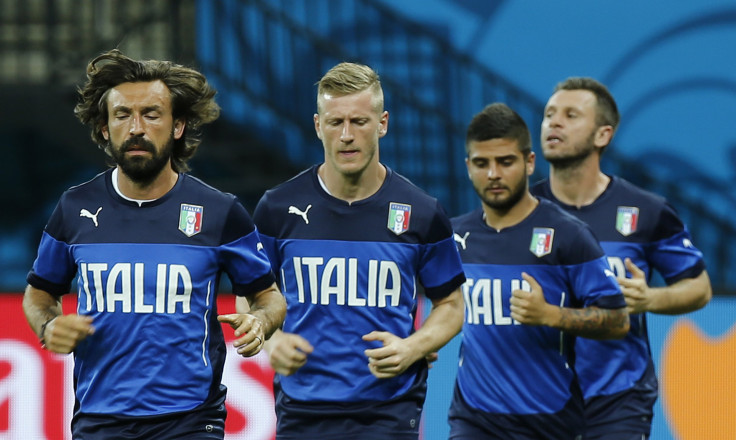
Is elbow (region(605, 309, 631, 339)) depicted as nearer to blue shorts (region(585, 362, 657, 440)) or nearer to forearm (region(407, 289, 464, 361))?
blue shorts (region(585, 362, 657, 440))

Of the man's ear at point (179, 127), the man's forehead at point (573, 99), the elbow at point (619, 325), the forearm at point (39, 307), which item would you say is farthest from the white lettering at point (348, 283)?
the man's forehead at point (573, 99)

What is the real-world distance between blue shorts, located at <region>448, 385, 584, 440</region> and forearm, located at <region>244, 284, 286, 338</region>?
1337mm

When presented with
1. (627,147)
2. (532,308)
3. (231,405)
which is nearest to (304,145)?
(627,147)

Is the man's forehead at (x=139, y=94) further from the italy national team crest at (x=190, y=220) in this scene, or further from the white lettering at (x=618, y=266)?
the white lettering at (x=618, y=266)

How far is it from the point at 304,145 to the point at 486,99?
6.36ft

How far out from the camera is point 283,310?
5121mm

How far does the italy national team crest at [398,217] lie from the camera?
5543 millimetres

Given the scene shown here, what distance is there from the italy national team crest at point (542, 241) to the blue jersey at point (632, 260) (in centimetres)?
70

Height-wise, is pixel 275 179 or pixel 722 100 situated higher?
pixel 722 100

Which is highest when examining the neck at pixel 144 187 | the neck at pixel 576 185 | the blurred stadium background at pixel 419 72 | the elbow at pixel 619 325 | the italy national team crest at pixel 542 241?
the blurred stadium background at pixel 419 72

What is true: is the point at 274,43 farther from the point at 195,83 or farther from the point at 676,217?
the point at 195,83

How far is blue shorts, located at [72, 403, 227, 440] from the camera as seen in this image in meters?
4.80

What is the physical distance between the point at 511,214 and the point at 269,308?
1640 mm

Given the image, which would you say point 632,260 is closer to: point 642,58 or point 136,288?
point 136,288
